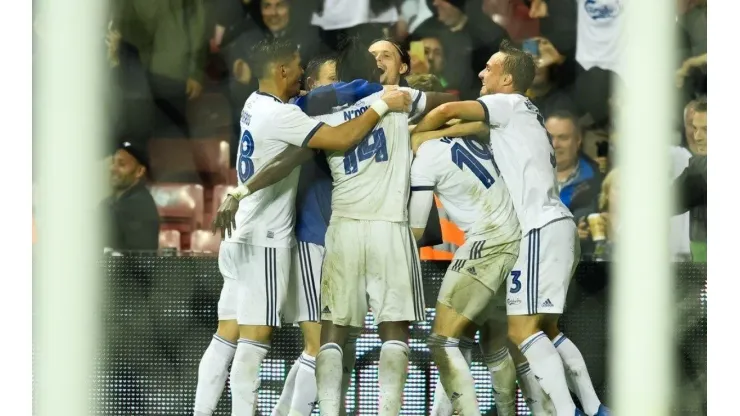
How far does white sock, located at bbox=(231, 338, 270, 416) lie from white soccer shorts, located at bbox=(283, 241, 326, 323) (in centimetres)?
5

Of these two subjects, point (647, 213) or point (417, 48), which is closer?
point (647, 213)

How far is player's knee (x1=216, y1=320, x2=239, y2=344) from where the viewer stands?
3.34 ft

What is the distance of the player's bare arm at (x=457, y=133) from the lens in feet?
3.32

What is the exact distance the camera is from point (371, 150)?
3.28ft

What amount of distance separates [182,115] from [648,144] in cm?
44

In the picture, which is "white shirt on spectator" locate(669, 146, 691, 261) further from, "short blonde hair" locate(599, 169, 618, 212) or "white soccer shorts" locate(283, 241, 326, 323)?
"white soccer shorts" locate(283, 241, 326, 323)

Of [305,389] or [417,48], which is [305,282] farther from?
[417,48]

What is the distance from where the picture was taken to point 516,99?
1.02 metres

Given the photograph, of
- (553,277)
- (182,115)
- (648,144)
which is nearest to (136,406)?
(182,115)

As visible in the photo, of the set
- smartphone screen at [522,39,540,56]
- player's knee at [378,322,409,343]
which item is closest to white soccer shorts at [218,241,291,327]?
player's knee at [378,322,409,343]

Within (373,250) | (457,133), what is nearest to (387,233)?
(373,250)

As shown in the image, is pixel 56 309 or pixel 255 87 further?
pixel 255 87

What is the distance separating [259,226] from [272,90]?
Answer: 14 centimetres
